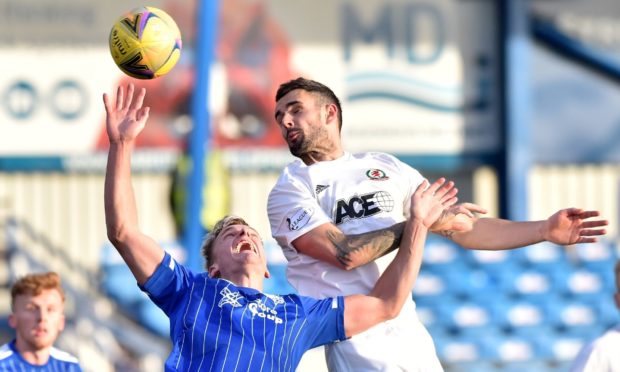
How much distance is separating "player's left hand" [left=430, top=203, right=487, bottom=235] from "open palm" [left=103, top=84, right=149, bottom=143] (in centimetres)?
139

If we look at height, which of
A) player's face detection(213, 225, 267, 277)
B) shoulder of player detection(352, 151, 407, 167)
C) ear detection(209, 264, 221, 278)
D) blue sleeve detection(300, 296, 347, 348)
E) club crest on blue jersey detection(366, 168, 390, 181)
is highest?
shoulder of player detection(352, 151, 407, 167)

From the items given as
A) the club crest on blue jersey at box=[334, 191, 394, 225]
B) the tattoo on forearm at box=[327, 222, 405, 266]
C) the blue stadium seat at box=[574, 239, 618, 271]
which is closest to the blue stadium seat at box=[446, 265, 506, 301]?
the blue stadium seat at box=[574, 239, 618, 271]

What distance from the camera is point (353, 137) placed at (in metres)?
13.8

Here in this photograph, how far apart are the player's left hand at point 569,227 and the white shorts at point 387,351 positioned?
72cm

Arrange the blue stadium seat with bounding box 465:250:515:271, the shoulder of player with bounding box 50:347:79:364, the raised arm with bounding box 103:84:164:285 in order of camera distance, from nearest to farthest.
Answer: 1. the raised arm with bounding box 103:84:164:285
2. the shoulder of player with bounding box 50:347:79:364
3. the blue stadium seat with bounding box 465:250:515:271

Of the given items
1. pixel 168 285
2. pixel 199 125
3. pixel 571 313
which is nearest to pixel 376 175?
pixel 168 285

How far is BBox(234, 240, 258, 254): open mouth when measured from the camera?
4.96m

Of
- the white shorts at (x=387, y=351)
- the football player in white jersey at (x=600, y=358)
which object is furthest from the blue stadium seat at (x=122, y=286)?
the white shorts at (x=387, y=351)

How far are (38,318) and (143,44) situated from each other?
1.91 meters

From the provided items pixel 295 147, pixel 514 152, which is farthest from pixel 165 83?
pixel 295 147

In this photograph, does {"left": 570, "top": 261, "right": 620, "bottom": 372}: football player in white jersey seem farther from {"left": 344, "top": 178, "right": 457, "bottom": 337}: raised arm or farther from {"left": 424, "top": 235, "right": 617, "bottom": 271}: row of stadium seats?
{"left": 424, "top": 235, "right": 617, "bottom": 271}: row of stadium seats

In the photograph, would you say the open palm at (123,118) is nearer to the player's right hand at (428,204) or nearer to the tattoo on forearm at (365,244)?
the tattoo on forearm at (365,244)

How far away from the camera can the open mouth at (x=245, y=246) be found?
496 cm

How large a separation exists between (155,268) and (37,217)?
906 cm
